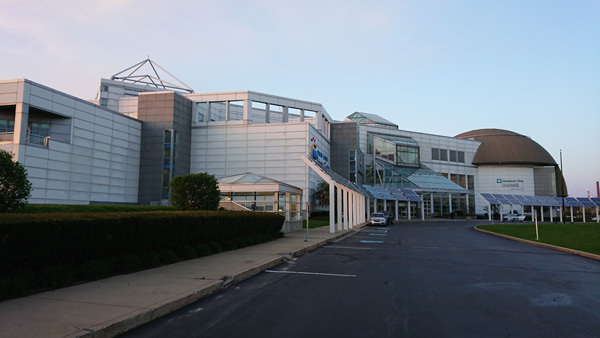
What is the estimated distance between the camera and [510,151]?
258ft

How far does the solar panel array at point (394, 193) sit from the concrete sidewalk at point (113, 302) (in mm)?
44843

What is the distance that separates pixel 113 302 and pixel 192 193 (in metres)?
11.1

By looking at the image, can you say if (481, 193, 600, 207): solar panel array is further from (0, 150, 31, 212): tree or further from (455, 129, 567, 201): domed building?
(0, 150, 31, 212): tree

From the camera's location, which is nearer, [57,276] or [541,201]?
[57,276]

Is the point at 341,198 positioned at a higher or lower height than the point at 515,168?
lower

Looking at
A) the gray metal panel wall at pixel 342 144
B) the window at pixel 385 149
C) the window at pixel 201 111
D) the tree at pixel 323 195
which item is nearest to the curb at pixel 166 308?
the tree at pixel 323 195

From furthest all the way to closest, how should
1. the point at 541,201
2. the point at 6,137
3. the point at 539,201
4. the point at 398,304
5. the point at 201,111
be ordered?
the point at 541,201 < the point at 539,201 < the point at 201,111 < the point at 6,137 < the point at 398,304

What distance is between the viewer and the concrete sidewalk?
515 cm

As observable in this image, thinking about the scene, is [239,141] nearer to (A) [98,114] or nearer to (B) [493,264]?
(A) [98,114]

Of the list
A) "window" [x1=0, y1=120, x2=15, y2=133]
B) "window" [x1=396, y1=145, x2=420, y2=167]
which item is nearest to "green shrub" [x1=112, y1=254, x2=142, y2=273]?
"window" [x1=0, y1=120, x2=15, y2=133]

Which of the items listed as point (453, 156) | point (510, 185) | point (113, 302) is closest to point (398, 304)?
point (113, 302)

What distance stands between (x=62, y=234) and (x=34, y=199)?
1201 inches

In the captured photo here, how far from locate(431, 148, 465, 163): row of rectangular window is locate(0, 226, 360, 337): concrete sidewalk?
235 ft

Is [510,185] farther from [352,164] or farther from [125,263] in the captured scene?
[125,263]
